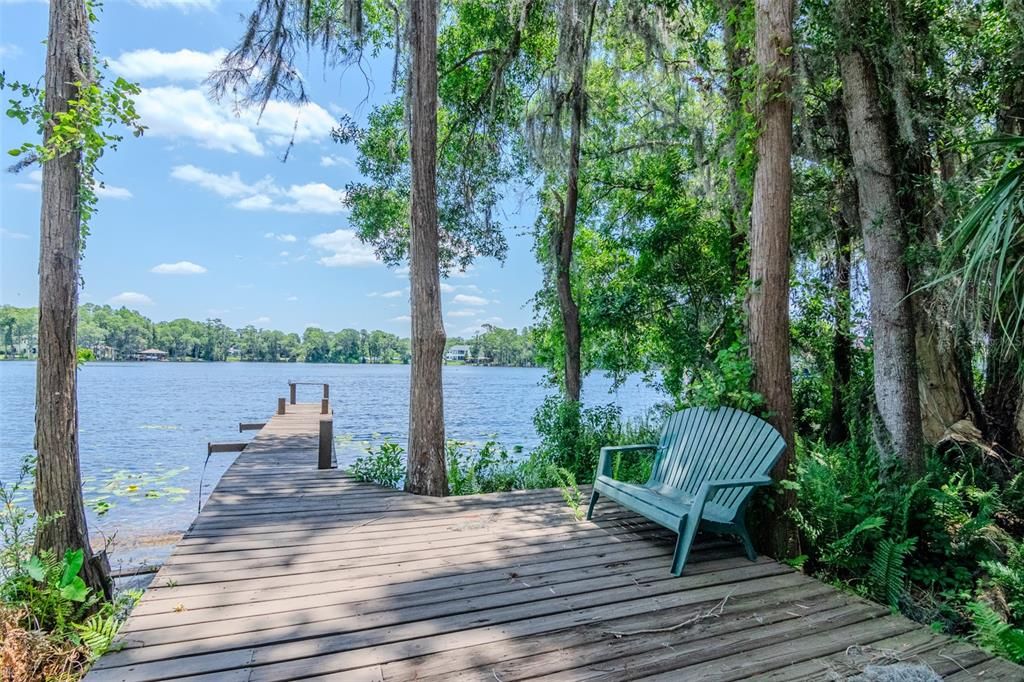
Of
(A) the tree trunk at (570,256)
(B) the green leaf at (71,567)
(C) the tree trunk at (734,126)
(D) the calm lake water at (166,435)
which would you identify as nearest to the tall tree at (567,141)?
(A) the tree trunk at (570,256)

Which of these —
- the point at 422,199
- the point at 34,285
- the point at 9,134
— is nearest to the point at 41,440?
the point at 34,285

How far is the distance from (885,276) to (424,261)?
419cm

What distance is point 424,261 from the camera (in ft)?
14.5

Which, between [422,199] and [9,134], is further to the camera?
[422,199]

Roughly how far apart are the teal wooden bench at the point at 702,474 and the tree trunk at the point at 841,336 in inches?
150

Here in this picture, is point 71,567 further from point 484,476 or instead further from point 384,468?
point 484,476

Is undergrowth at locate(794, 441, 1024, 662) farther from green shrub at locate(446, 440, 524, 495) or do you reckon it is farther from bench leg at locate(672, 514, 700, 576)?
green shrub at locate(446, 440, 524, 495)

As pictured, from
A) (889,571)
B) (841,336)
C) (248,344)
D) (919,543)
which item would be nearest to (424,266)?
(889,571)

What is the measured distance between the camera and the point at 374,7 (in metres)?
7.09

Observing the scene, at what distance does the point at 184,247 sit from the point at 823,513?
119 feet

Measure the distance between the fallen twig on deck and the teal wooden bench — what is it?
0.33 meters

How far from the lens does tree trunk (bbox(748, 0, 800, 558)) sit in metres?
3.32

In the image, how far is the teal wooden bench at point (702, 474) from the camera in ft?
9.02

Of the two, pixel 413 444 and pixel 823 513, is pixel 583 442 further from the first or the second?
pixel 823 513
